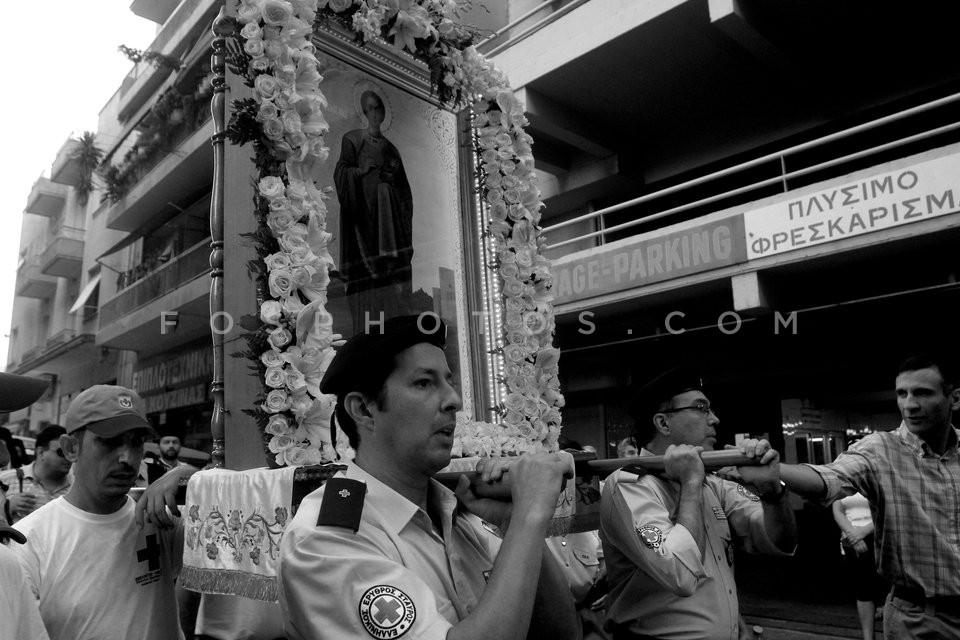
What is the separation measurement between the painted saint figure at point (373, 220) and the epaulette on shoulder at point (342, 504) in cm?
177

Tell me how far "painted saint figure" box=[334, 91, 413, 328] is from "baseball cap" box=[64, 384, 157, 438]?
1.00 metres

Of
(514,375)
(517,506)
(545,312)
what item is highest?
(545,312)

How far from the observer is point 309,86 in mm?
2955

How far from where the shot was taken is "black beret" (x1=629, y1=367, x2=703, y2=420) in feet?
10.2

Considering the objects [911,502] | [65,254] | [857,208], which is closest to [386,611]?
[911,502]

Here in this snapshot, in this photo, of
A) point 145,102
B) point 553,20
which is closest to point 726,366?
point 553,20

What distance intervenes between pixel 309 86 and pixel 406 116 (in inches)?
38.0

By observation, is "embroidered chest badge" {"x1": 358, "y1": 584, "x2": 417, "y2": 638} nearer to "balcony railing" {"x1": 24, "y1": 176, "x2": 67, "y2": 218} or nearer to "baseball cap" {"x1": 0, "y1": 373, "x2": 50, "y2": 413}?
"baseball cap" {"x1": 0, "y1": 373, "x2": 50, "y2": 413}

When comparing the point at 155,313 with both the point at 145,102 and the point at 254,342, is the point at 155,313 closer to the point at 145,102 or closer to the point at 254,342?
the point at 145,102

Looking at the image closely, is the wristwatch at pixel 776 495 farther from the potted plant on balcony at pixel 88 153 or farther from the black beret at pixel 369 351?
the potted plant on balcony at pixel 88 153

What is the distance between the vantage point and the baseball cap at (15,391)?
1708 millimetres

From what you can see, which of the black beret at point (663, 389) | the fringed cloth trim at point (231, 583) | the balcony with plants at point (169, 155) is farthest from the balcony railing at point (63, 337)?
the black beret at point (663, 389)

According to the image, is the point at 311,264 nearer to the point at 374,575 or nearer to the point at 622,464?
the point at 622,464

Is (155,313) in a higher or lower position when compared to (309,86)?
higher
